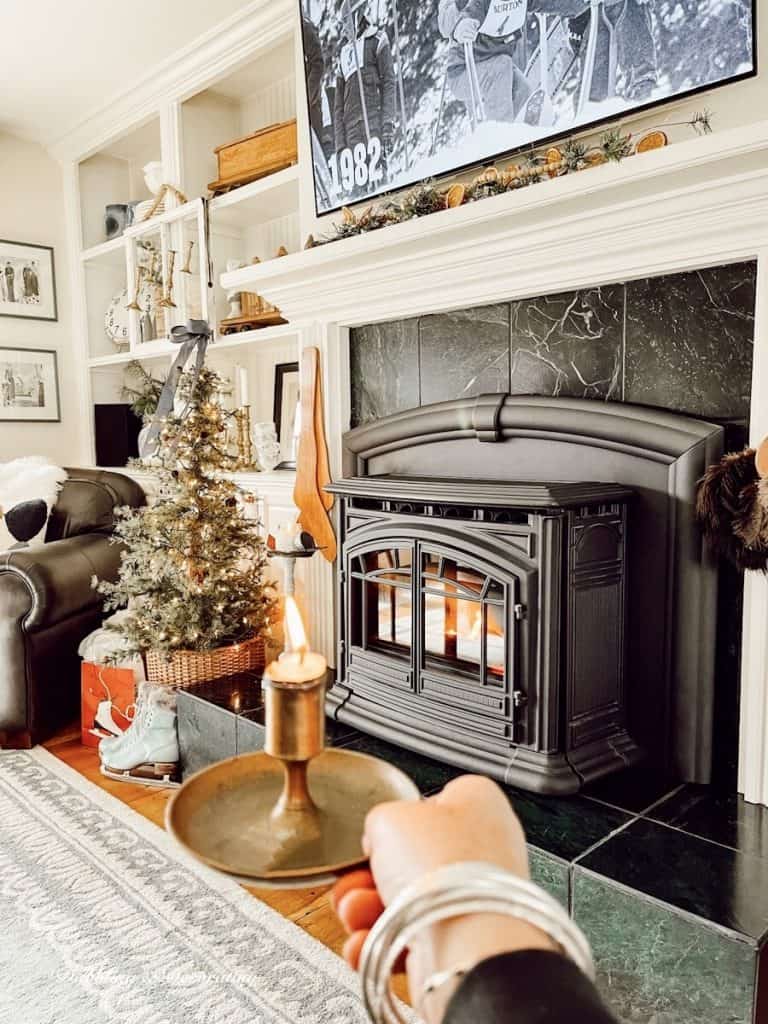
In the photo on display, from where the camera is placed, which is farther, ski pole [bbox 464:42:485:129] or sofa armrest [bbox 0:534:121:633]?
sofa armrest [bbox 0:534:121:633]

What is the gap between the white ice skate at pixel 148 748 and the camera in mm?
2574

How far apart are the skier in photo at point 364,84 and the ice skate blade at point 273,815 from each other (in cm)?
216

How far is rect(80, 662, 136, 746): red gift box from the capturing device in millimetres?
2809

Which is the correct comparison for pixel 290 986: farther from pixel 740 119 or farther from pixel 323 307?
pixel 740 119

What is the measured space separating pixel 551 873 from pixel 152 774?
1.58m

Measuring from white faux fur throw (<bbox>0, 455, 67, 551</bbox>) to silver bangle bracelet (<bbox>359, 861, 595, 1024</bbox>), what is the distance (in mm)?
3114

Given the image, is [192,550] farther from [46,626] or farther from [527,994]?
[527,994]

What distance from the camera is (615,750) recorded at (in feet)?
6.01

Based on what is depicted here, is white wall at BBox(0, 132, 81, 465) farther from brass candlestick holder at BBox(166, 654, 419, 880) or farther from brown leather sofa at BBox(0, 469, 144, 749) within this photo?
brass candlestick holder at BBox(166, 654, 419, 880)

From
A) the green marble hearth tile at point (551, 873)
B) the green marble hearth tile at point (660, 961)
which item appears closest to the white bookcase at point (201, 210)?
the green marble hearth tile at point (551, 873)

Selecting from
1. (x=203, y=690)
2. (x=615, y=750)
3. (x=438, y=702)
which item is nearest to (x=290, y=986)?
(x=438, y=702)

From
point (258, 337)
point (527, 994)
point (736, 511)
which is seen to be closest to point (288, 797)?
point (527, 994)

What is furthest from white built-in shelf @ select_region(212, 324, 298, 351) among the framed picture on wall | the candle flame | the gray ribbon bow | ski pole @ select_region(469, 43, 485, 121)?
the candle flame

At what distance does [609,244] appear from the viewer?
1823 mm
